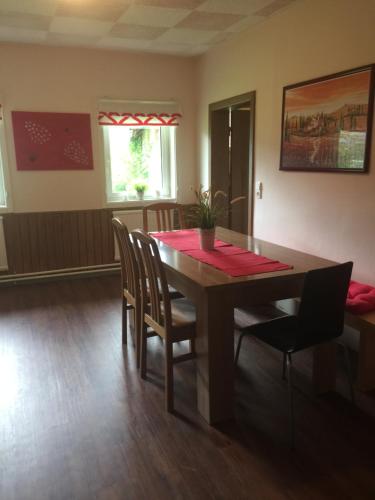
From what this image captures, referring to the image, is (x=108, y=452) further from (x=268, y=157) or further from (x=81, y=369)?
(x=268, y=157)

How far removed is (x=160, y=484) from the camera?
5.74 feet

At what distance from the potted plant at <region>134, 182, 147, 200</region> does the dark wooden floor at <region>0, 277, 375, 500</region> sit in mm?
2357

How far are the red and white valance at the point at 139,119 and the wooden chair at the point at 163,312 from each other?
8.77 feet

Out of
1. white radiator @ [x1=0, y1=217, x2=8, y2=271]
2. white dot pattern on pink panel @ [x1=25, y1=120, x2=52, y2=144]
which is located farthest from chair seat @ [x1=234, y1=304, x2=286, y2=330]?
white dot pattern on pink panel @ [x1=25, y1=120, x2=52, y2=144]

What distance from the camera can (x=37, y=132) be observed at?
4387 millimetres

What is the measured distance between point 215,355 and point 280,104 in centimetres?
238

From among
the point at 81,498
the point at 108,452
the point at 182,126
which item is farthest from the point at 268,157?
the point at 81,498

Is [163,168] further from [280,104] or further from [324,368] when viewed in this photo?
[324,368]

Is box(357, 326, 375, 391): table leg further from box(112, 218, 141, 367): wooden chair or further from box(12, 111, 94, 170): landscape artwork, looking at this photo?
box(12, 111, 94, 170): landscape artwork

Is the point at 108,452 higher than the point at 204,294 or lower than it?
lower

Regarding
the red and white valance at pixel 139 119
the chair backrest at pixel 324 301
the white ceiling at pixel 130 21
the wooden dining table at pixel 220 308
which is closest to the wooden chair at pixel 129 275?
the wooden dining table at pixel 220 308

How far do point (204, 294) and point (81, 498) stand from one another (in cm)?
102

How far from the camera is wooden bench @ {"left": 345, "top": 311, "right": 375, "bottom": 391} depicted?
232 cm

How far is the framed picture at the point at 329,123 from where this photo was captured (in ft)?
8.84
